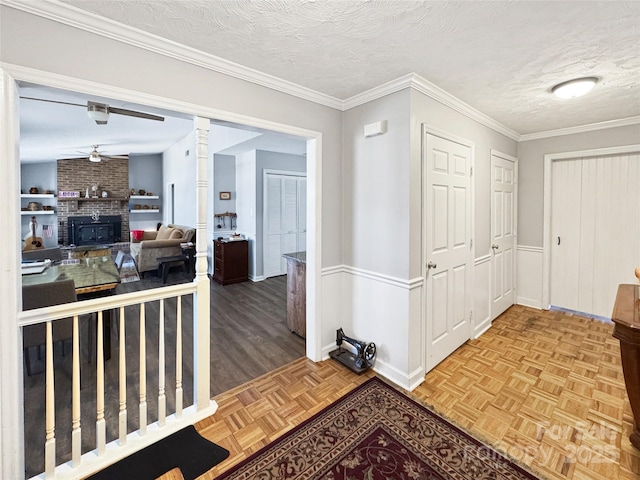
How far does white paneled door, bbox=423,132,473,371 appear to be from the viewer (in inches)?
94.6

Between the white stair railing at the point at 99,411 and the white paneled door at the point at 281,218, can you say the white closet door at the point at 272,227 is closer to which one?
the white paneled door at the point at 281,218

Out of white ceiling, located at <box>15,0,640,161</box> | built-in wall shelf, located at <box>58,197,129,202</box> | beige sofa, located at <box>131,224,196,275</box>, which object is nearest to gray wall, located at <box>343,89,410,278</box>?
white ceiling, located at <box>15,0,640,161</box>

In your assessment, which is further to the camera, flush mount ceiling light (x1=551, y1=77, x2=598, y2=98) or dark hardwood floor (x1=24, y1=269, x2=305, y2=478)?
flush mount ceiling light (x1=551, y1=77, x2=598, y2=98)

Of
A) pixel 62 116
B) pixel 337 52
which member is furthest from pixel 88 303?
pixel 62 116

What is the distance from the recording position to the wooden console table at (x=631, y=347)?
1.51m

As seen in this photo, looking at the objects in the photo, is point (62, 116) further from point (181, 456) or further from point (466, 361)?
point (466, 361)

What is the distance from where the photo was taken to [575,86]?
2215 mm

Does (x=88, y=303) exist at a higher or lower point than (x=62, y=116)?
lower

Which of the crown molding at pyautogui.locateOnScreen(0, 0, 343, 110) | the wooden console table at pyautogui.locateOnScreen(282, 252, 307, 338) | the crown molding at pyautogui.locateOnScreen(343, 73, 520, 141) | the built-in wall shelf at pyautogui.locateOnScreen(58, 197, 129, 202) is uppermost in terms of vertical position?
the crown molding at pyautogui.locateOnScreen(343, 73, 520, 141)

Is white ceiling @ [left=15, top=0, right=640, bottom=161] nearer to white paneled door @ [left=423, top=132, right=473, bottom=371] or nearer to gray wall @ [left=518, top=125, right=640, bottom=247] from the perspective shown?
white paneled door @ [left=423, top=132, right=473, bottom=371]

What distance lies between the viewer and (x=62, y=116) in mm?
3926

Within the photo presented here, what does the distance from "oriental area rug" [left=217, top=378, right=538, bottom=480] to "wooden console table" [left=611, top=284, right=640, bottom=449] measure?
737 millimetres

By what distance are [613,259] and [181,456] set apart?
4738mm

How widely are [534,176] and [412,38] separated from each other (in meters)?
3.21
